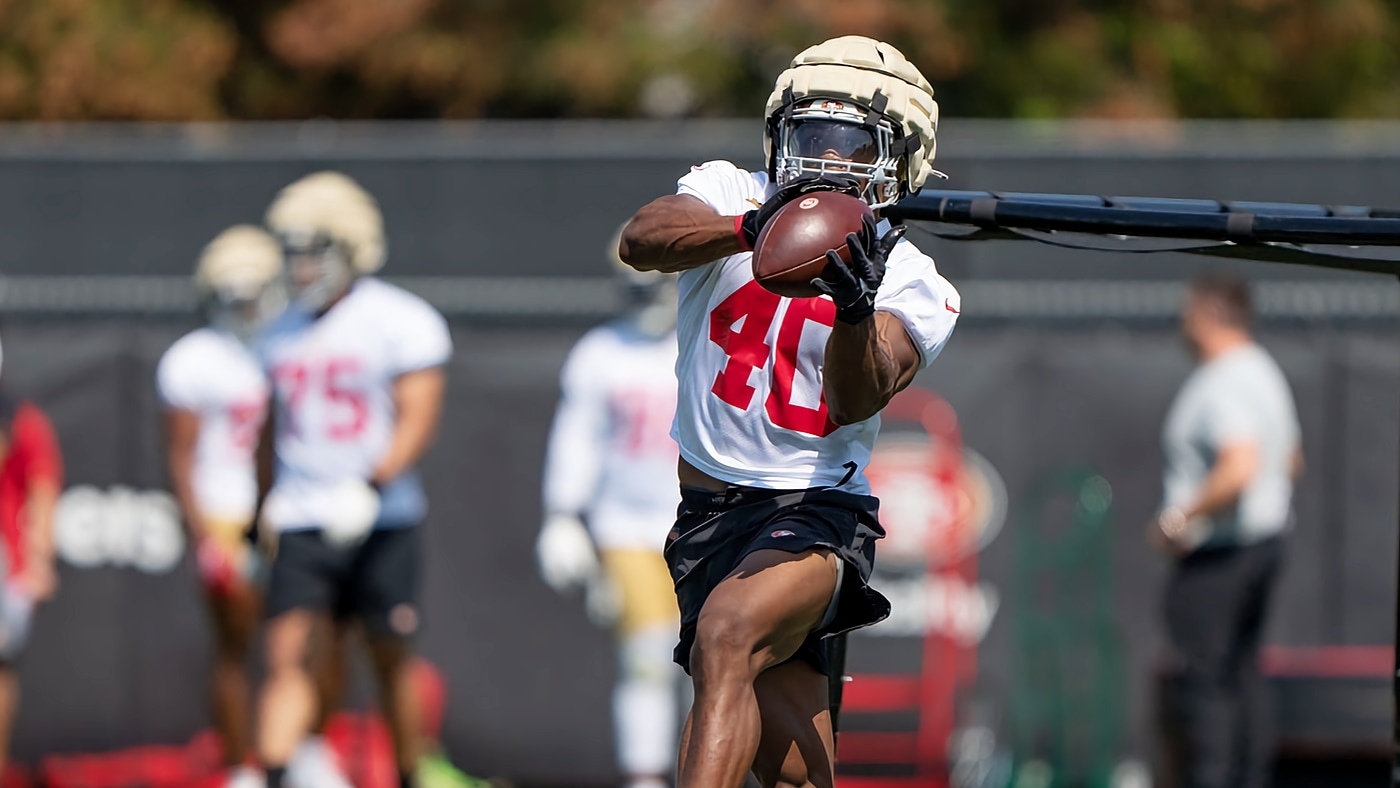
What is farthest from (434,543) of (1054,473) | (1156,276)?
(1156,276)

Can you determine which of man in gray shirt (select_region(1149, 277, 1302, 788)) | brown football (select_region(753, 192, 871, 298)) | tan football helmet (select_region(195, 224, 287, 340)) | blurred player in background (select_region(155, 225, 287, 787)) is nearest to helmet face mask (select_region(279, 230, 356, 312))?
blurred player in background (select_region(155, 225, 287, 787))

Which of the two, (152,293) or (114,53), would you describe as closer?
(152,293)

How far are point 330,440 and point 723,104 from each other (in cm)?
981

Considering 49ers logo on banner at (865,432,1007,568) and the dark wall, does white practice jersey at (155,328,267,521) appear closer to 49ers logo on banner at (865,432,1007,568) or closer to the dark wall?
the dark wall

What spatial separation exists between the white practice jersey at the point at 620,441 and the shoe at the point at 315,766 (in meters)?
1.29

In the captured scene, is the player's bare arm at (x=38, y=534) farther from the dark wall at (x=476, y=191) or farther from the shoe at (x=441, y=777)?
the shoe at (x=441, y=777)

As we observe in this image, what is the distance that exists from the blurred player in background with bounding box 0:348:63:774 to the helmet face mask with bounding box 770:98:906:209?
4.92 meters

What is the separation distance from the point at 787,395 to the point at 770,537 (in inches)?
12.3

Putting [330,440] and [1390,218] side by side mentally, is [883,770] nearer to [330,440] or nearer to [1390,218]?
[330,440]

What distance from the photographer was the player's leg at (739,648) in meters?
3.74

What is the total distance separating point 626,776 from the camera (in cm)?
752

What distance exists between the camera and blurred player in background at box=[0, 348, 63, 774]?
7688 millimetres

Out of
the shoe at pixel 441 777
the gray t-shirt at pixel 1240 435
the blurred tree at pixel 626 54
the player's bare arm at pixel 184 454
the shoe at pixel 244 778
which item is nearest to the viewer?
the gray t-shirt at pixel 1240 435

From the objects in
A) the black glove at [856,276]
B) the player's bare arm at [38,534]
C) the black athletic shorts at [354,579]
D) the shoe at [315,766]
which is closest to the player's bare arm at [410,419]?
the black athletic shorts at [354,579]
